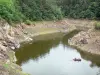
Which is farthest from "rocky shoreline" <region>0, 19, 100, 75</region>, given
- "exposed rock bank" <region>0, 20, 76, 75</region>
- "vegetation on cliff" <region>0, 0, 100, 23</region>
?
"vegetation on cliff" <region>0, 0, 100, 23</region>

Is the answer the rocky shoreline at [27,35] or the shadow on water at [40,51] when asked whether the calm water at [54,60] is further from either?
the rocky shoreline at [27,35]

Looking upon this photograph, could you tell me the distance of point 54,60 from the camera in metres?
51.5

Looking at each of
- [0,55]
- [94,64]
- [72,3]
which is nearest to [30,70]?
[0,55]

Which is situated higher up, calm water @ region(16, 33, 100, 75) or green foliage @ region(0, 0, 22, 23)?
green foliage @ region(0, 0, 22, 23)

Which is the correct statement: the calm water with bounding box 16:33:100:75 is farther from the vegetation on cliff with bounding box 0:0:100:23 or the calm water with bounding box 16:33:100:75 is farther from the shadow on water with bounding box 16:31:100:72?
the vegetation on cliff with bounding box 0:0:100:23

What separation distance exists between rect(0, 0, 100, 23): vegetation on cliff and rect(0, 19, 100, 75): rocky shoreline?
302 cm

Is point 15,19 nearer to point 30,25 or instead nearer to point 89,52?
point 30,25

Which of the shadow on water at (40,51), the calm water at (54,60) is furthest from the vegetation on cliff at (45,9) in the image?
the calm water at (54,60)

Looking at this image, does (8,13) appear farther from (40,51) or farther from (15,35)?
(40,51)

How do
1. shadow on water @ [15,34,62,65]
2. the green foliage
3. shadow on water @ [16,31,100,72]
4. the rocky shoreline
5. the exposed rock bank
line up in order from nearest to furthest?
the exposed rock bank
the rocky shoreline
shadow on water @ [16,31,100,72]
shadow on water @ [15,34,62,65]
the green foliage

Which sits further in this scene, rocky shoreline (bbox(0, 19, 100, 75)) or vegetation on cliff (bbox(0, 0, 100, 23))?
vegetation on cliff (bbox(0, 0, 100, 23))

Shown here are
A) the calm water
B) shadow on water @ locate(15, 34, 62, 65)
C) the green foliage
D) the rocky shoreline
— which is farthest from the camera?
the green foliage

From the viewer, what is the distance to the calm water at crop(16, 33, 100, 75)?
44906 millimetres

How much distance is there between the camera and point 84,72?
147 ft
